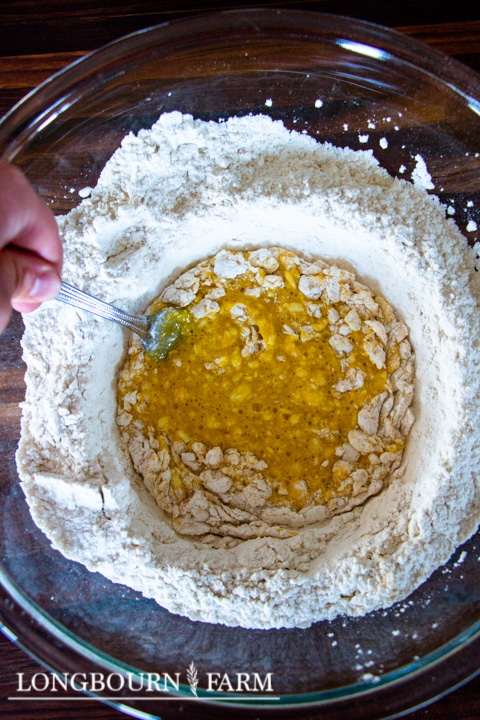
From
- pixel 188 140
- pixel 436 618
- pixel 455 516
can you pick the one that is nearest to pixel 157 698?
pixel 436 618

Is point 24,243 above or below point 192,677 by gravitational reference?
above

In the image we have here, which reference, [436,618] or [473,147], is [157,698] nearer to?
[436,618]

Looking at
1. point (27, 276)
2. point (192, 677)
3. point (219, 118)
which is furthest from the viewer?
point (219, 118)

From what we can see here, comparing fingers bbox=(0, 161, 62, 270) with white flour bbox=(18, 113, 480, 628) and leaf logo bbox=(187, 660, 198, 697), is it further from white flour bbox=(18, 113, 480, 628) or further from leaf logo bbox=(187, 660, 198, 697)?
leaf logo bbox=(187, 660, 198, 697)

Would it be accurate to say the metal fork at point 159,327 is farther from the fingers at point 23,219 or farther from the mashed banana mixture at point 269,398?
the fingers at point 23,219

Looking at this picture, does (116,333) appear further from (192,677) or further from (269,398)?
(192,677)

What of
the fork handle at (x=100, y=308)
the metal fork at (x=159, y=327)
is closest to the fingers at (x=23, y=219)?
the fork handle at (x=100, y=308)

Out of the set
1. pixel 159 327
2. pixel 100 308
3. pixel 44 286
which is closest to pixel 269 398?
pixel 159 327
